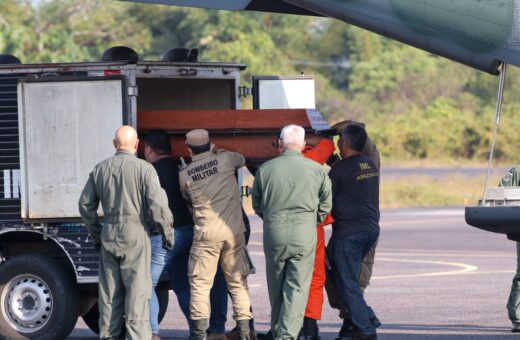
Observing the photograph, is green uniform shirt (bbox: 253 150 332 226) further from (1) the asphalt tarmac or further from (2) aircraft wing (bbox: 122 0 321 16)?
(1) the asphalt tarmac

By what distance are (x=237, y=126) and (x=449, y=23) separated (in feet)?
7.63

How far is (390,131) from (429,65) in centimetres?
1573

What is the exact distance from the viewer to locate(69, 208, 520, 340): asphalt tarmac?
40.6 ft

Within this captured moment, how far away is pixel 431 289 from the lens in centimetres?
1584

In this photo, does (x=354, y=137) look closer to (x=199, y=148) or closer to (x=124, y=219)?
(x=199, y=148)

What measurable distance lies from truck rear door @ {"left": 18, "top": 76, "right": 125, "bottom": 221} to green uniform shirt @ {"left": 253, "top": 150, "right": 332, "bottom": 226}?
156 centimetres

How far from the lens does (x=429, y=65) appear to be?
7812 cm

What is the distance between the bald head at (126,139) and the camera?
1013cm

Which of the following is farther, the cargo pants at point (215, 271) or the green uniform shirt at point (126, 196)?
the cargo pants at point (215, 271)

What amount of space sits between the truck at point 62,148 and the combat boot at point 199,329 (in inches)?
41.1

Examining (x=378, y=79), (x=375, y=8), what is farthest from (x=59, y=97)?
(x=378, y=79)

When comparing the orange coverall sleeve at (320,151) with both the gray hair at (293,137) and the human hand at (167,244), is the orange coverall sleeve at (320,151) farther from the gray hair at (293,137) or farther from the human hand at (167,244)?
the human hand at (167,244)

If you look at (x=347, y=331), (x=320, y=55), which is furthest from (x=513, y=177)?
(x=320, y=55)

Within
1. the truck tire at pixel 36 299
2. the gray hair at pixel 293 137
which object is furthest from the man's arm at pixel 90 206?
the gray hair at pixel 293 137
